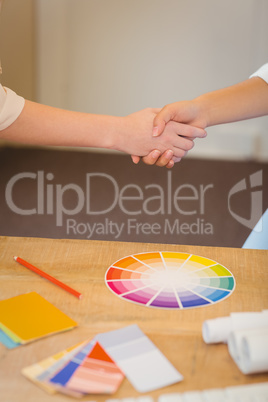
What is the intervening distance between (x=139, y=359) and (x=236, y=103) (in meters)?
1.03

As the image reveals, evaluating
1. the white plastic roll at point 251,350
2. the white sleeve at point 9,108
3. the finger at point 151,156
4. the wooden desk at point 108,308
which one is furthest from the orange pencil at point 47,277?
the finger at point 151,156

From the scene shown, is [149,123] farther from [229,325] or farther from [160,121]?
[229,325]

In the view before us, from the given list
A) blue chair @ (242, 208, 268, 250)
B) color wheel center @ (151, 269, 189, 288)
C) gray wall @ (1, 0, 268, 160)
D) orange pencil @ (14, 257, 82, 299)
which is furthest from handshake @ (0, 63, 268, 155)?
gray wall @ (1, 0, 268, 160)

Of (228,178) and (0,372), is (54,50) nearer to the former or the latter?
(228,178)

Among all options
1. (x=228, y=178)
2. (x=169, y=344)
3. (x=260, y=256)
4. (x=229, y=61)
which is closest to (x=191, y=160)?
(x=228, y=178)

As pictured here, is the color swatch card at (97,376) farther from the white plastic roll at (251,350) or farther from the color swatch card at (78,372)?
the white plastic roll at (251,350)

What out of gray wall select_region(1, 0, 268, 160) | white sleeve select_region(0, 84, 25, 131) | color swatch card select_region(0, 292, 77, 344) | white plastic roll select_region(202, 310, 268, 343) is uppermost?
white sleeve select_region(0, 84, 25, 131)

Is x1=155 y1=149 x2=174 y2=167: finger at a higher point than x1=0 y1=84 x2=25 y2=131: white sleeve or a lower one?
lower

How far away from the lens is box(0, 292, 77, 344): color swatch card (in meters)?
0.66

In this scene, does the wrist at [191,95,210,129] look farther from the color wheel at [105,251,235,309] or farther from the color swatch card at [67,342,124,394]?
the color swatch card at [67,342,124,394]

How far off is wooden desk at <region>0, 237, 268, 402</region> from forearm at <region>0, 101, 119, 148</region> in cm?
38

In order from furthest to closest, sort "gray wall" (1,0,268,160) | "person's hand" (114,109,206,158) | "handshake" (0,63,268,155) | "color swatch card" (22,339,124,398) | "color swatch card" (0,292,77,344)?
"gray wall" (1,0,268,160), "person's hand" (114,109,206,158), "handshake" (0,63,268,155), "color swatch card" (0,292,77,344), "color swatch card" (22,339,124,398)

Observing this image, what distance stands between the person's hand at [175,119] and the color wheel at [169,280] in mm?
635

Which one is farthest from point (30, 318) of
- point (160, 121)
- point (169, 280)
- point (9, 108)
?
point (160, 121)
